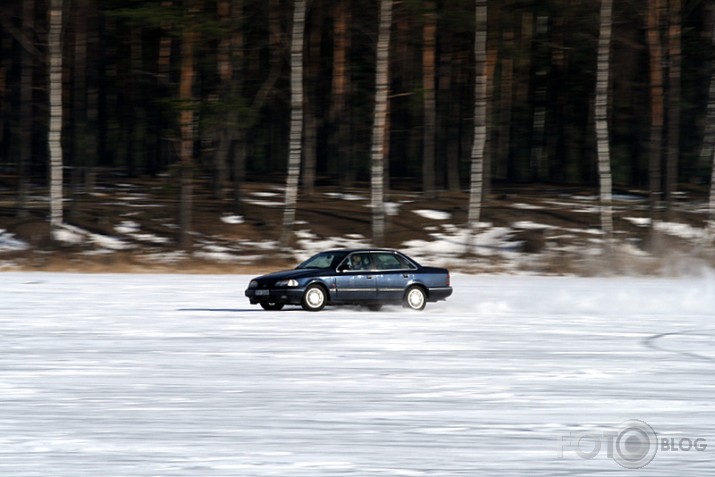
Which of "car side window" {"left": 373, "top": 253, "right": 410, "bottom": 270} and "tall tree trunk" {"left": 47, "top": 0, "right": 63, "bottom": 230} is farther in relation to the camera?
"tall tree trunk" {"left": 47, "top": 0, "right": 63, "bottom": 230}

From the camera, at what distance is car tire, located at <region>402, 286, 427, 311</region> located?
24047mm

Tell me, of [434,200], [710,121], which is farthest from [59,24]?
[710,121]

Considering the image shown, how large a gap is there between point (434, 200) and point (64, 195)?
56.8ft

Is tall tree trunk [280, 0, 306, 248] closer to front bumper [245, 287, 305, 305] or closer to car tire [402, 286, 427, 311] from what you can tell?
car tire [402, 286, 427, 311]

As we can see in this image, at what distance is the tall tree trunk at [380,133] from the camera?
43.8 m

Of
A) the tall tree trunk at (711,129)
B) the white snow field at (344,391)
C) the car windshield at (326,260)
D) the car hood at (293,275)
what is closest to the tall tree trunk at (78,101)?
the car windshield at (326,260)

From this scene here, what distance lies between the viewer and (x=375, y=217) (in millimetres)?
43688

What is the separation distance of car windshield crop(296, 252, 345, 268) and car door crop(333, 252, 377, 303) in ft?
0.64

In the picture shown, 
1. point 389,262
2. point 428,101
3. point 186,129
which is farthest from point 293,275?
point 428,101

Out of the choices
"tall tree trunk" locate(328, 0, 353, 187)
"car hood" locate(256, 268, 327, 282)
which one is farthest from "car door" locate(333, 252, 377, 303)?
"tall tree trunk" locate(328, 0, 353, 187)

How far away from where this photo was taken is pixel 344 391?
1188cm

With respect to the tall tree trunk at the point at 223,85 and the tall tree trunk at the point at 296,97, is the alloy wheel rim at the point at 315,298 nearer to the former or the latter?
the tall tree trunk at the point at 296,97

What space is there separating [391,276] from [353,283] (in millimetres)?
897

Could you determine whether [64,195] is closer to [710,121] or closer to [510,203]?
[510,203]
